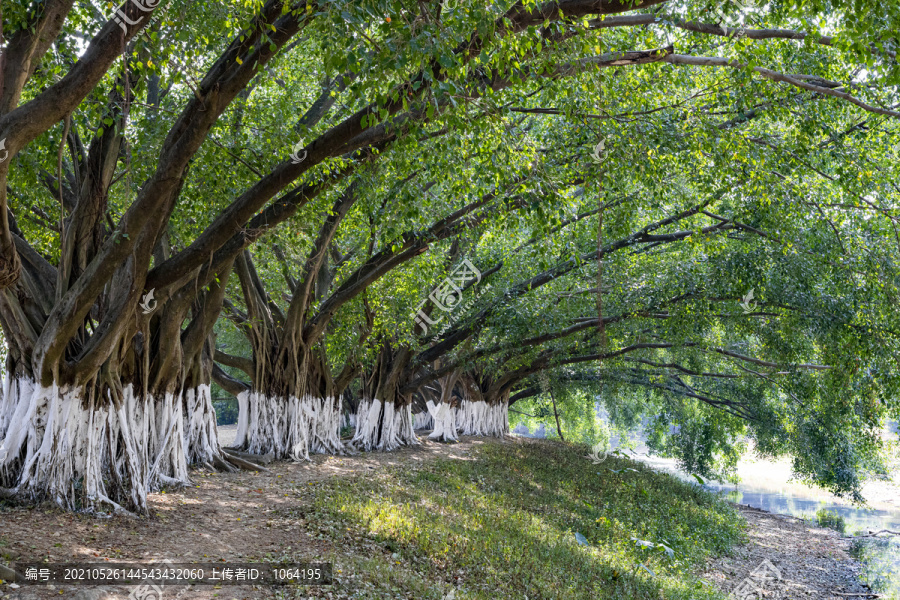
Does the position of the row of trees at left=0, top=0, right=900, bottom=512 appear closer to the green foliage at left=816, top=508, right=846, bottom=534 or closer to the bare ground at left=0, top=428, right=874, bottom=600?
the bare ground at left=0, top=428, right=874, bottom=600

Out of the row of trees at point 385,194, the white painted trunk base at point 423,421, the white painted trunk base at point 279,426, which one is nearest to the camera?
the row of trees at point 385,194

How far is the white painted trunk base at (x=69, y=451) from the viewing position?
612cm

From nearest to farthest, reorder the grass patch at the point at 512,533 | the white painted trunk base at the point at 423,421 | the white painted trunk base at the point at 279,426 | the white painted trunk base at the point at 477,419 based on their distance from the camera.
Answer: the grass patch at the point at 512,533 < the white painted trunk base at the point at 279,426 < the white painted trunk base at the point at 477,419 < the white painted trunk base at the point at 423,421

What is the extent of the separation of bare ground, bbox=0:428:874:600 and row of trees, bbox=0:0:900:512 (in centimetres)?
56

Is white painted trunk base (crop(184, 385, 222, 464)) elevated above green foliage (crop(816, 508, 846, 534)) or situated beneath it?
elevated above

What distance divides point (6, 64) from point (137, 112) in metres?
4.54

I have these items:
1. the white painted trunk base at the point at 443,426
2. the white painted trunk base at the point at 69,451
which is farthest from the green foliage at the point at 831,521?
the white painted trunk base at the point at 69,451

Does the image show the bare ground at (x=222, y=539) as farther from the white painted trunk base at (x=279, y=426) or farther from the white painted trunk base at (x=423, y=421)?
the white painted trunk base at (x=423, y=421)

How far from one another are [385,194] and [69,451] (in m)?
5.27

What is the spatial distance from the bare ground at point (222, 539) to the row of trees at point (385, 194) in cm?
56

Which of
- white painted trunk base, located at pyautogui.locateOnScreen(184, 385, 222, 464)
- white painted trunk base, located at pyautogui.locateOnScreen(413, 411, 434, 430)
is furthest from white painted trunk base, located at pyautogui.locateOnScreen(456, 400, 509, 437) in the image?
white painted trunk base, located at pyautogui.locateOnScreen(184, 385, 222, 464)

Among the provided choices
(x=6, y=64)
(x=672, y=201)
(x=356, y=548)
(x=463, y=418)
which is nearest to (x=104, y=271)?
(x=6, y=64)

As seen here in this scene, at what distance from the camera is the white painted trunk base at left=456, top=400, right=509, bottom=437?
88.5ft

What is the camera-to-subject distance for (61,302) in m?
6.25
